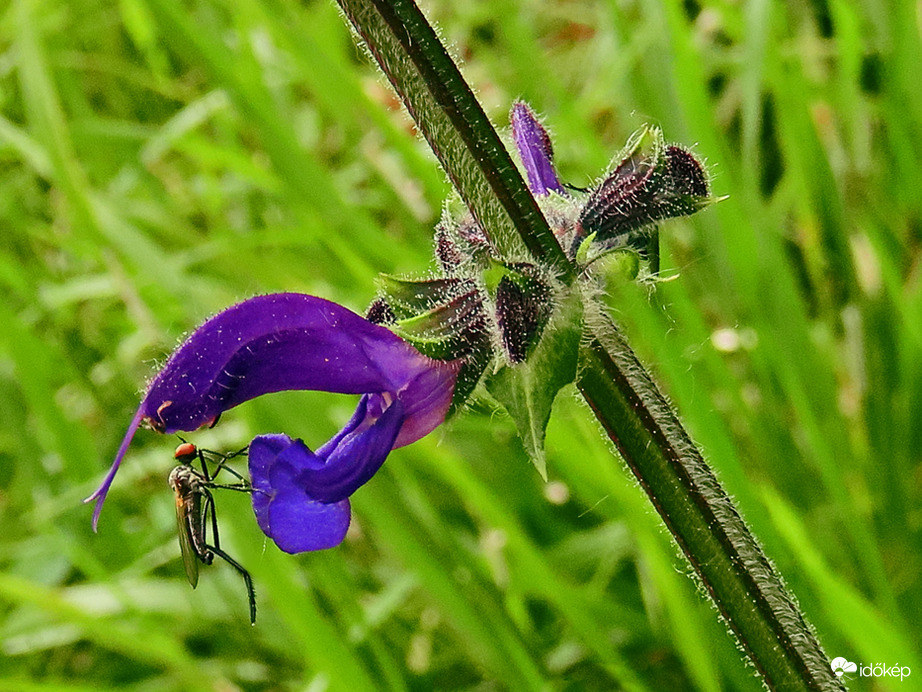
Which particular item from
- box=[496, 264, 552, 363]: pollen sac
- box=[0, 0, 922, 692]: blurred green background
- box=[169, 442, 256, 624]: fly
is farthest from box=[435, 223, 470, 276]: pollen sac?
box=[0, 0, 922, 692]: blurred green background

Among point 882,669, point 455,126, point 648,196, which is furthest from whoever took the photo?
point 882,669

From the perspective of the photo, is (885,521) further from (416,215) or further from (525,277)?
(525,277)

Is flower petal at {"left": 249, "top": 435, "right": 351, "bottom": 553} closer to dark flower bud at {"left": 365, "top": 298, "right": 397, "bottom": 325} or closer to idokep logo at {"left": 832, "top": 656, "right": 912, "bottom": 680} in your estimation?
dark flower bud at {"left": 365, "top": 298, "right": 397, "bottom": 325}

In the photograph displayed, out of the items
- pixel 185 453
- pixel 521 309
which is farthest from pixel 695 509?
pixel 185 453

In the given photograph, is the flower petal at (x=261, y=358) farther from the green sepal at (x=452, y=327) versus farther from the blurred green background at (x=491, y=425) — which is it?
the blurred green background at (x=491, y=425)

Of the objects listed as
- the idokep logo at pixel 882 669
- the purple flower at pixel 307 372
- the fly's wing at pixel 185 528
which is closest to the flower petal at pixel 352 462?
the purple flower at pixel 307 372

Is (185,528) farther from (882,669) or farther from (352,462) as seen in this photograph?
(882,669)
